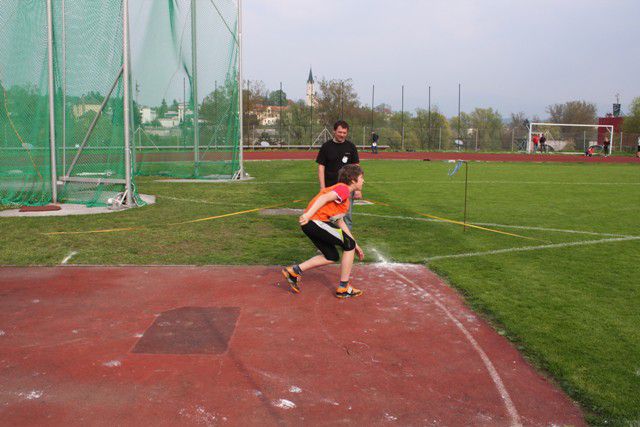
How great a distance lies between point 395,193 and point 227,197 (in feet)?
16.6

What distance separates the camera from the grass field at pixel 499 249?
4.88 m

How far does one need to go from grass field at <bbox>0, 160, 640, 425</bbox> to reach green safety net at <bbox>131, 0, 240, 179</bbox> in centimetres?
430

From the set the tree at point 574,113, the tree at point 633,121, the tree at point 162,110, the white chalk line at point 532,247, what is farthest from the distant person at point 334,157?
the tree at point 574,113

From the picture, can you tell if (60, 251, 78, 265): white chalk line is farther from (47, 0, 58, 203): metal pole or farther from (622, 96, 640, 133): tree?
(622, 96, 640, 133): tree

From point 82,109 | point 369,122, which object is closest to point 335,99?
point 369,122

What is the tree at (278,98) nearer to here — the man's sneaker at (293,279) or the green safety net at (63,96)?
the green safety net at (63,96)

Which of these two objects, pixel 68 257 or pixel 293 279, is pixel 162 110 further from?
pixel 293 279

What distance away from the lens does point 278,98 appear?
187 ft

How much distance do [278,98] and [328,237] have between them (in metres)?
52.2

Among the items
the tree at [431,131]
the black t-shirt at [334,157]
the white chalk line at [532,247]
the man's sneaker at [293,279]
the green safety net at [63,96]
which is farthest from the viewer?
the tree at [431,131]

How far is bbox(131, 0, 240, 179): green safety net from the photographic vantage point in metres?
20.7

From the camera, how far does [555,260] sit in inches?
327

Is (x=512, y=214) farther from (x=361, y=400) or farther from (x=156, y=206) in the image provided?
(x=361, y=400)

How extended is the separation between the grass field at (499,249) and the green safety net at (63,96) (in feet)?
6.41
